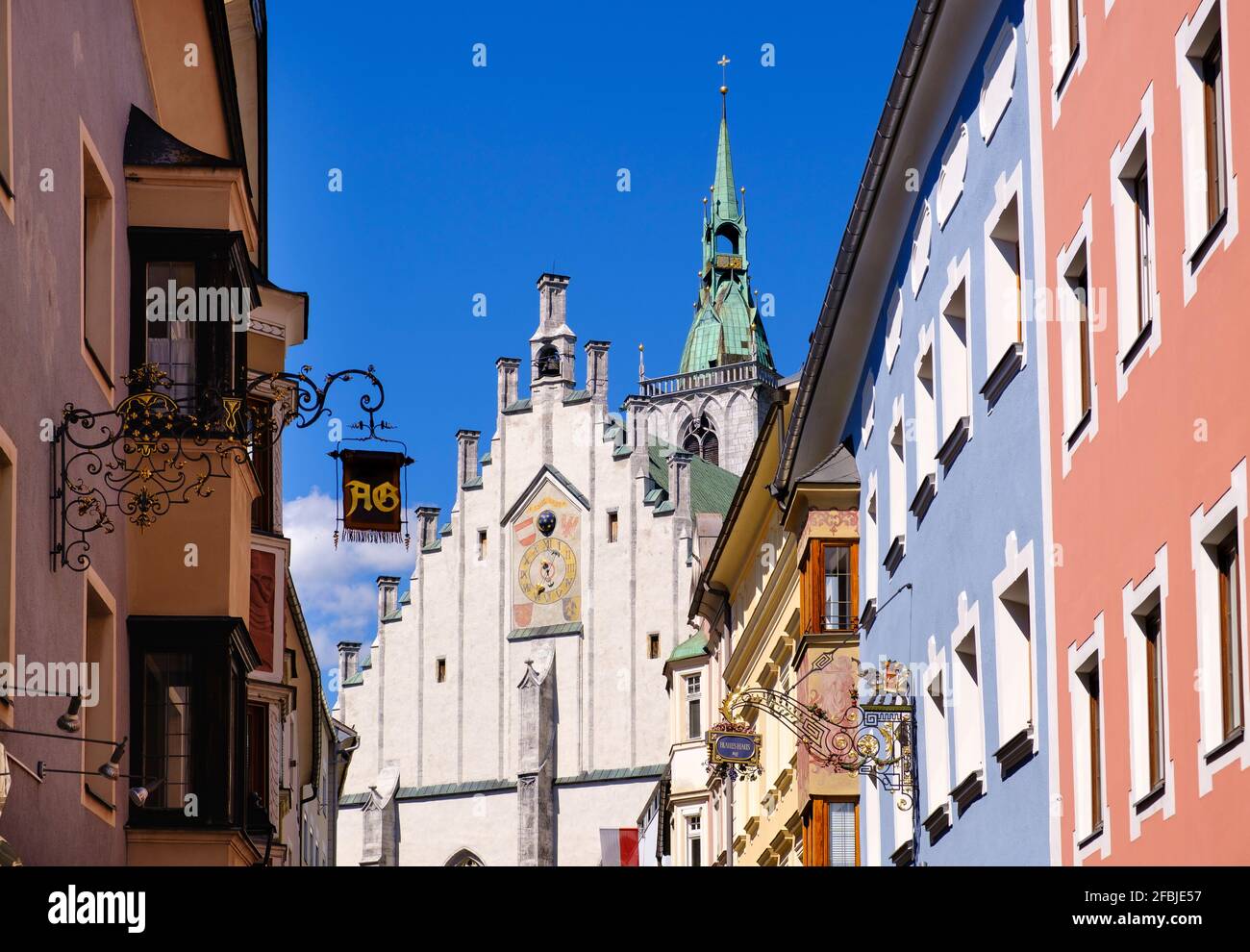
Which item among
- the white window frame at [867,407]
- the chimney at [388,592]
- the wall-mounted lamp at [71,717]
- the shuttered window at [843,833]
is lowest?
the shuttered window at [843,833]

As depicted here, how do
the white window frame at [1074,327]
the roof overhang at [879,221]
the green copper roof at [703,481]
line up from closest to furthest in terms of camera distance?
the white window frame at [1074,327] < the roof overhang at [879,221] < the green copper roof at [703,481]

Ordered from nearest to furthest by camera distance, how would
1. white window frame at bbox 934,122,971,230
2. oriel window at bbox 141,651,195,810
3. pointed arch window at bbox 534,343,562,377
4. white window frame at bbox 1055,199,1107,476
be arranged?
white window frame at bbox 1055,199,1107,476 < oriel window at bbox 141,651,195,810 < white window frame at bbox 934,122,971,230 < pointed arch window at bbox 534,343,562,377

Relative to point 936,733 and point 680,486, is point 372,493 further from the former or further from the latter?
point 680,486

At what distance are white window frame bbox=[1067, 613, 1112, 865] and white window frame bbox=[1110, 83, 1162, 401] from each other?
1814mm

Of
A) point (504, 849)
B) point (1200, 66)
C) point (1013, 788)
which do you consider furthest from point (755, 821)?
point (504, 849)

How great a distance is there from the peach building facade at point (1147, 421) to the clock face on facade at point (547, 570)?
72.3 metres

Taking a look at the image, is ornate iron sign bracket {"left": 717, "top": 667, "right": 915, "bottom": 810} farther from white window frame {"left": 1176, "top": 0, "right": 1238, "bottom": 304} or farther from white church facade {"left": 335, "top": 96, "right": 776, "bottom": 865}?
white church facade {"left": 335, "top": 96, "right": 776, "bottom": 865}

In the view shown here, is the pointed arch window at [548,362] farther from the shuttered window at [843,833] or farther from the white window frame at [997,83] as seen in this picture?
the white window frame at [997,83]

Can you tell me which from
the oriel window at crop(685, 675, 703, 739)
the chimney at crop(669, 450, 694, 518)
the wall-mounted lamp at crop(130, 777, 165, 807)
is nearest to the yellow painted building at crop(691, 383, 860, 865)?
the wall-mounted lamp at crop(130, 777, 165, 807)

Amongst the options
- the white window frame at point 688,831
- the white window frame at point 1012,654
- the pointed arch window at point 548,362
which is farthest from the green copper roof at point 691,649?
the white window frame at point 1012,654

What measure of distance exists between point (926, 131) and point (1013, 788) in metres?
6.61

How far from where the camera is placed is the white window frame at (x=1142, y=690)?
14.1 m

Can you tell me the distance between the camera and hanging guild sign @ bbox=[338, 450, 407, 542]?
74.2 feet

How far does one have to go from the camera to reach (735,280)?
481 feet
